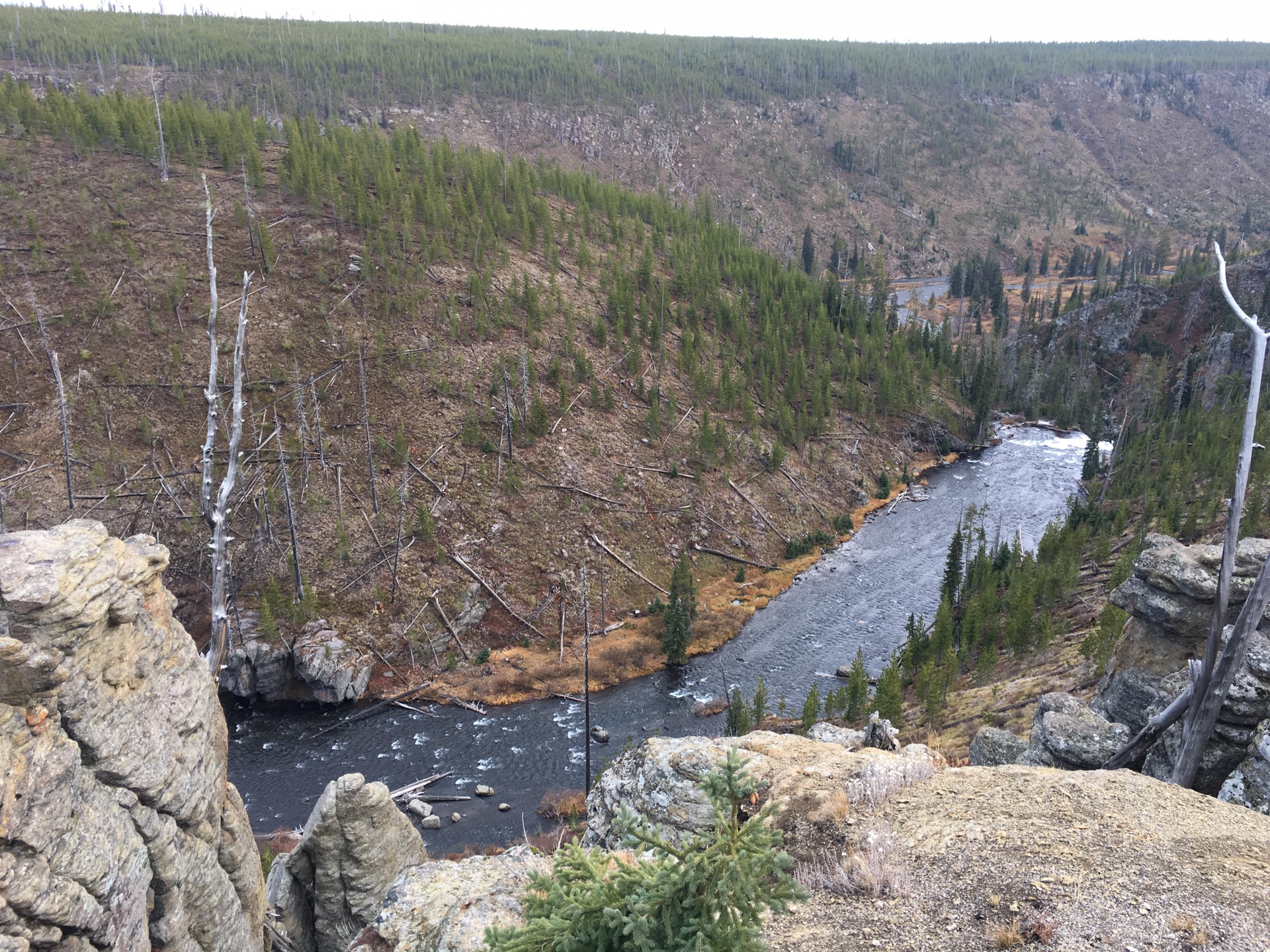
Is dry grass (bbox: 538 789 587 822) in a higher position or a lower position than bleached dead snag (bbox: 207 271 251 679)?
lower

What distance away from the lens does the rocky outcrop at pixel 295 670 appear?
45.2m

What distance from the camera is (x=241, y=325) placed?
1360cm

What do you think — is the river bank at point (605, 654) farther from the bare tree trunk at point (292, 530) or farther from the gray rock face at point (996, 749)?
the gray rock face at point (996, 749)

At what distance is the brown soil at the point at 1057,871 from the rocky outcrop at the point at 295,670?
39.9m

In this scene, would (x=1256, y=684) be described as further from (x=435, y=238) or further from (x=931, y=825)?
(x=435, y=238)

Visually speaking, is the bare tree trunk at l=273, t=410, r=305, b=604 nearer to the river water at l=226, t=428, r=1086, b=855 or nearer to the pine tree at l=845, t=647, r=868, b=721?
the river water at l=226, t=428, r=1086, b=855

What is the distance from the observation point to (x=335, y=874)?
62.3 ft

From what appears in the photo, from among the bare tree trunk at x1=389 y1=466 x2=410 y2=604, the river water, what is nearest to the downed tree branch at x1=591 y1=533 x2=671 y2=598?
the river water

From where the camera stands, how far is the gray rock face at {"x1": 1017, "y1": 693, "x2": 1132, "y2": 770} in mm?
19297

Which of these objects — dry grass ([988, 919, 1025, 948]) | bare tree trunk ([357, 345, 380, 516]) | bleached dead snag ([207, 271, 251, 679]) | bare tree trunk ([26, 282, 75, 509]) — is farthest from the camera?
bare tree trunk ([357, 345, 380, 516])

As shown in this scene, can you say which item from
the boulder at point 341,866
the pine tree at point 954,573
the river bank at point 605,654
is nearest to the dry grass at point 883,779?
the boulder at point 341,866

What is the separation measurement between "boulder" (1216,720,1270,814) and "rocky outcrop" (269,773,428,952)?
19.0 m

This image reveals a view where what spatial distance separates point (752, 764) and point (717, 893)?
9149 millimetres

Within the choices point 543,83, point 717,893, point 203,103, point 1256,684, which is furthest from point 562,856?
point 543,83
